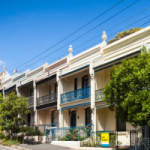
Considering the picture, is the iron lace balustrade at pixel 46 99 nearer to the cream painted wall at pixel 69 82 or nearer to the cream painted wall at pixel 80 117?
the cream painted wall at pixel 69 82

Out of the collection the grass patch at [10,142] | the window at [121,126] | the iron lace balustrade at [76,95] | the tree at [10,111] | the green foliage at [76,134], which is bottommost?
the grass patch at [10,142]

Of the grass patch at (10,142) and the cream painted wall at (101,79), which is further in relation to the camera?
the grass patch at (10,142)

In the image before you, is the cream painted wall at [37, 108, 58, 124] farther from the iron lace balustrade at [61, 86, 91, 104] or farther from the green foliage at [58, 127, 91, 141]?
the green foliage at [58, 127, 91, 141]

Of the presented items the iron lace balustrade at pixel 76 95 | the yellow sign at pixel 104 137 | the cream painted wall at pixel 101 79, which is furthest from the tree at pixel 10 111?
the yellow sign at pixel 104 137

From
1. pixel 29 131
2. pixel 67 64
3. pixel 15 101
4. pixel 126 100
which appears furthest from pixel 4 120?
pixel 126 100

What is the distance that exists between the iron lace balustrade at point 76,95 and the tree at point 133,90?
750 centimetres

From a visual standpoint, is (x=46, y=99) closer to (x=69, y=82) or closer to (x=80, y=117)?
(x=69, y=82)

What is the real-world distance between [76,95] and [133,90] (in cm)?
1031

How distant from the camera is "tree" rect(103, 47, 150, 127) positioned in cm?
1163

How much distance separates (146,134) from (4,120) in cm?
1244

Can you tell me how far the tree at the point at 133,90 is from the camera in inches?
458

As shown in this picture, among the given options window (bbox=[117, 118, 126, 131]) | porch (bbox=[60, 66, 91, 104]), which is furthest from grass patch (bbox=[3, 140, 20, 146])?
window (bbox=[117, 118, 126, 131])

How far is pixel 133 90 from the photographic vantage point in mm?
12148

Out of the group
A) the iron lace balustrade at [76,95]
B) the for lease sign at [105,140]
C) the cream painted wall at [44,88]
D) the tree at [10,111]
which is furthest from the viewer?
the cream painted wall at [44,88]
